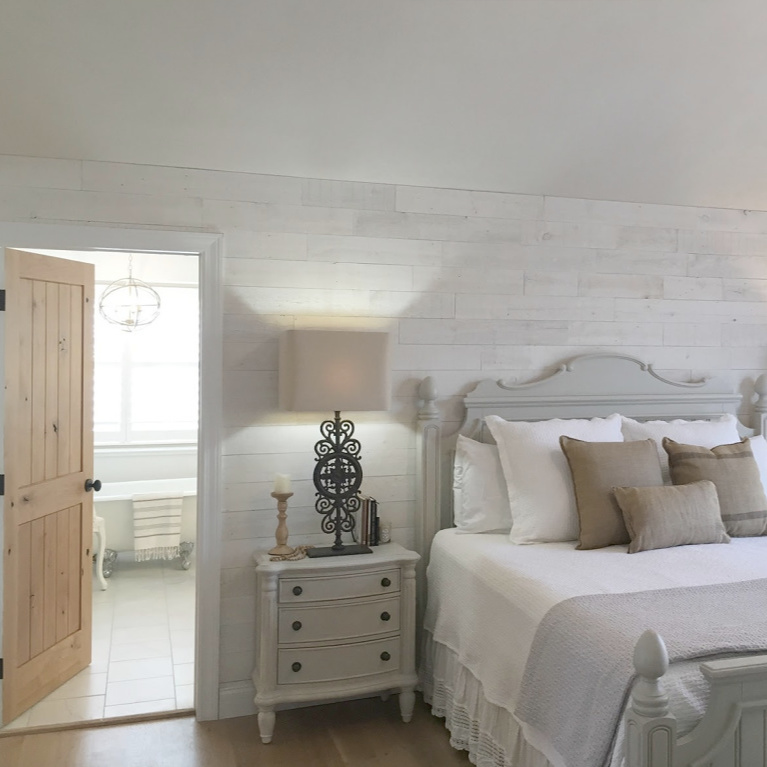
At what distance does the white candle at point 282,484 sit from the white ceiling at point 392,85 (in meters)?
1.29

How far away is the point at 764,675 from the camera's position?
179 cm

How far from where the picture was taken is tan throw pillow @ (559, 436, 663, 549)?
298cm

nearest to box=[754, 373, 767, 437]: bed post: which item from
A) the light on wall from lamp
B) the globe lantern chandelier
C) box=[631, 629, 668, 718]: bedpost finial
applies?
the light on wall from lamp

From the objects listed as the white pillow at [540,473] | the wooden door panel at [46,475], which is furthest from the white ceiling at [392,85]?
the white pillow at [540,473]

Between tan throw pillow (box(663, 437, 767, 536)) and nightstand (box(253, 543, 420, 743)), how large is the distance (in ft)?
3.97

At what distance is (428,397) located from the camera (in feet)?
11.3

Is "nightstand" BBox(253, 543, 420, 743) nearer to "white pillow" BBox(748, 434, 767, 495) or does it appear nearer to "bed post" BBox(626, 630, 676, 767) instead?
"bed post" BBox(626, 630, 676, 767)

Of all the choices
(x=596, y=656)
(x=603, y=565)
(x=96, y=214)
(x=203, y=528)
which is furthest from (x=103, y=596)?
(x=596, y=656)

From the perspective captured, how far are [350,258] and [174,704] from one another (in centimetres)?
210

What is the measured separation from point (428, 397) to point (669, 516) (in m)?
1.12

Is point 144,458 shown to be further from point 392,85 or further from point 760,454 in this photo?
point 760,454

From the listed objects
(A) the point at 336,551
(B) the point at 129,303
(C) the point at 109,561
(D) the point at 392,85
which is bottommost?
(C) the point at 109,561

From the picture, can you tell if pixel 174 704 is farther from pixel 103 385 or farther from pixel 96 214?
pixel 103 385

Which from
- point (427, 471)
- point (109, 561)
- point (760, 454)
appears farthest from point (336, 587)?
point (109, 561)
